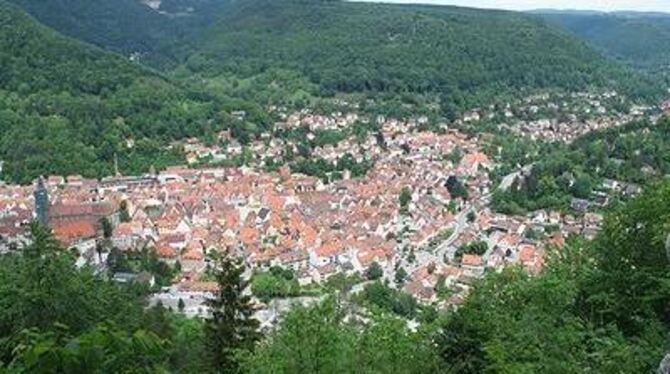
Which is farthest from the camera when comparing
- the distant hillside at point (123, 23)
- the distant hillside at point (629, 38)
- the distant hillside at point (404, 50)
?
the distant hillside at point (629, 38)

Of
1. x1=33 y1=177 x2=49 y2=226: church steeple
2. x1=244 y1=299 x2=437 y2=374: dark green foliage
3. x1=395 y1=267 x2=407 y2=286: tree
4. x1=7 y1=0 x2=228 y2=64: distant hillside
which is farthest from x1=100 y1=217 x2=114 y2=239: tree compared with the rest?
x1=7 y1=0 x2=228 y2=64: distant hillside

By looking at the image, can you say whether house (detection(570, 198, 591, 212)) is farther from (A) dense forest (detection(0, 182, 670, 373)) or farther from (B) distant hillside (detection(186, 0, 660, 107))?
(B) distant hillside (detection(186, 0, 660, 107))

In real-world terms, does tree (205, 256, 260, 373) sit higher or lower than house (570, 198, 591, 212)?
higher

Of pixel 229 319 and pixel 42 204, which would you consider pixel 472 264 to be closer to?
pixel 42 204

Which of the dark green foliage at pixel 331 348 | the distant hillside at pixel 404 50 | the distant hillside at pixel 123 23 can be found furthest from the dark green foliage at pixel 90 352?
the distant hillside at pixel 123 23

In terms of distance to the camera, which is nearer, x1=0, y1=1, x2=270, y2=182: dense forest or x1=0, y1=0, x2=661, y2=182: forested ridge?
x1=0, y1=1, x2=270, y2=182: dense forest

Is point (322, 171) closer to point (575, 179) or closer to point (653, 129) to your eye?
point (575, 179)

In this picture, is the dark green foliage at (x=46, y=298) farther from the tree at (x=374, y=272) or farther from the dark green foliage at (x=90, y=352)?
the tree at (x=374, y=272)
